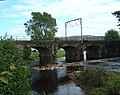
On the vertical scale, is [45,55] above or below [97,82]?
above

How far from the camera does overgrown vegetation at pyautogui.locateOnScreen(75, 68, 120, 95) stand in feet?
134

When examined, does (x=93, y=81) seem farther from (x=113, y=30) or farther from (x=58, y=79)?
(x=113, y=30)

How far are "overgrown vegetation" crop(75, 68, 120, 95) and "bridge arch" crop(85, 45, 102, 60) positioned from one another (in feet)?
186

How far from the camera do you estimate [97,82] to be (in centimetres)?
4741

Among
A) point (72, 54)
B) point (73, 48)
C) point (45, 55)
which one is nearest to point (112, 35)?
point (72, 54)

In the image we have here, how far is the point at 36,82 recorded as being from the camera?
185ft

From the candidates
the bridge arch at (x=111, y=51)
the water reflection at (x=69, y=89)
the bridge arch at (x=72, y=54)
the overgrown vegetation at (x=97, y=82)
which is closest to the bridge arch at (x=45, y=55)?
the bridge arch at (x=72, y=54)

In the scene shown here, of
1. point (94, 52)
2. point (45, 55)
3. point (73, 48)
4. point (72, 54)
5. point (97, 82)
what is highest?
point (73, 48)

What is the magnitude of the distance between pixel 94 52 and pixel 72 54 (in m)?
13.1

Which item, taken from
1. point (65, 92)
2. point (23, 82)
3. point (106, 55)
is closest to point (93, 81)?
point (65, 92)

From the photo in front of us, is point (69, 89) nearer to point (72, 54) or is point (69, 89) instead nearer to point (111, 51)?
point (72, 54)

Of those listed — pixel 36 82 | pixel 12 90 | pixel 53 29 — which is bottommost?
pixel 36 82

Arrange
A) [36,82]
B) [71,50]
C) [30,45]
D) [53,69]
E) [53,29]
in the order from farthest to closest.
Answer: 1. [53,29]
2. [71,50]
3. [30,45]
4. [53,69]
5. [36,82]

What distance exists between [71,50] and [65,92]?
60.0 meters
